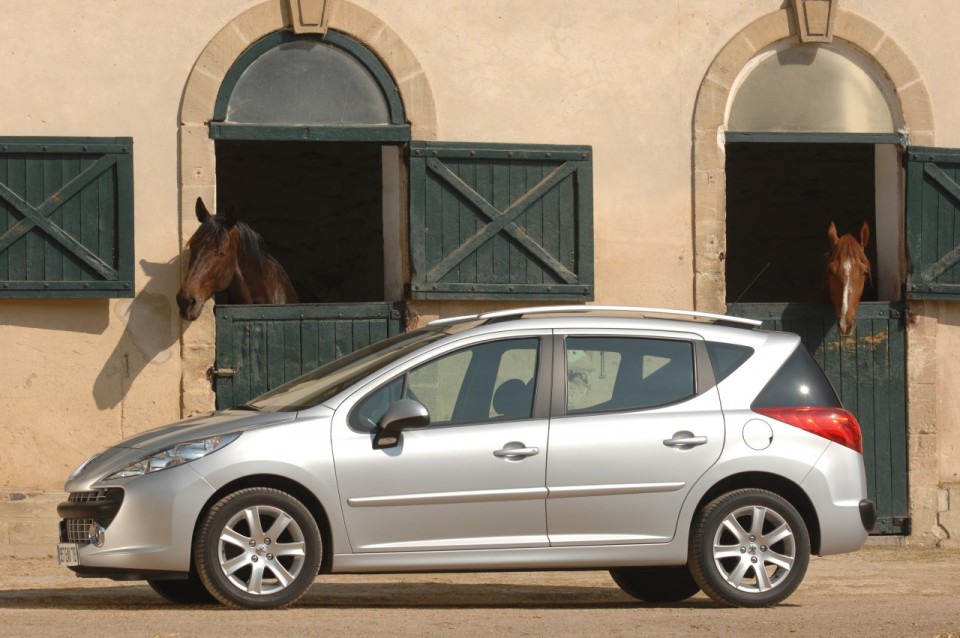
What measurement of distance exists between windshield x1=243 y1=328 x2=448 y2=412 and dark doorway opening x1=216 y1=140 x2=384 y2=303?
24.9 ft

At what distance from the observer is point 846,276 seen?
12.3m

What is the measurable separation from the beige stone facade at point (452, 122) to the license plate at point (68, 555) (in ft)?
11.4

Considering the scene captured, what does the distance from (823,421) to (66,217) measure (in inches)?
220

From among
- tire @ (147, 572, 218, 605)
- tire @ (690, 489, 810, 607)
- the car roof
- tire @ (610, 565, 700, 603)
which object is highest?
the car roof

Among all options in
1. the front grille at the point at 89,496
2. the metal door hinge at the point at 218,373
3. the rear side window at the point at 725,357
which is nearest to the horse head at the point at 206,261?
the metal door hinge at the point at 218,373

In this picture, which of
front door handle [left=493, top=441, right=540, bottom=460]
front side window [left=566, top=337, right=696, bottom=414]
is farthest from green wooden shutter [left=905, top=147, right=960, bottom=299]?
front door handle [left=493, top=441, right=540, bottom=460]

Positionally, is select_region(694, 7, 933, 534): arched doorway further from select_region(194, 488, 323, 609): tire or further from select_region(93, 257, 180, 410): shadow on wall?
select_region(194, 488, 323, 609): tire

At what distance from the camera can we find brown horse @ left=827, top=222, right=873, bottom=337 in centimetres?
1226

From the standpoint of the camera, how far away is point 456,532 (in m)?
8.15

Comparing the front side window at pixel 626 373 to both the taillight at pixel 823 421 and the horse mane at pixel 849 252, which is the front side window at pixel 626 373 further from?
the horse mane at pixel 849 252

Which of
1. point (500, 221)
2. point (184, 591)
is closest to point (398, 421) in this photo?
point (184, 591)

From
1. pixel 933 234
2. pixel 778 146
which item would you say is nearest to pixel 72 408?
pixel 933 234

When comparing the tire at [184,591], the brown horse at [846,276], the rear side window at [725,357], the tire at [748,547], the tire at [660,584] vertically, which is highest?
the brown horse at [846,276]

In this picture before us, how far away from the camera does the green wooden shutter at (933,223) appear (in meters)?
12.6
